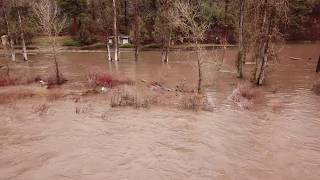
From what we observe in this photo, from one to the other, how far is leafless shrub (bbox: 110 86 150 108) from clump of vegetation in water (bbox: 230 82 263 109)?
5.60 m

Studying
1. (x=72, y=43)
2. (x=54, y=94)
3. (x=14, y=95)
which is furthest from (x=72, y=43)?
(x=14, y=95)

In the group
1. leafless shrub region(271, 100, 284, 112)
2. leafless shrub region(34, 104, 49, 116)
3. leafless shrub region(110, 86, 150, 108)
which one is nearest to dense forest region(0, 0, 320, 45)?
leafless shrub region(110, 86, 150, 108)

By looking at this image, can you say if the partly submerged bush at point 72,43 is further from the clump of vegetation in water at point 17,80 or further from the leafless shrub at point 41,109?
the leafless shrub at point 41,109

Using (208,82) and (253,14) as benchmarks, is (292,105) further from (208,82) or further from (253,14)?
(253,14)

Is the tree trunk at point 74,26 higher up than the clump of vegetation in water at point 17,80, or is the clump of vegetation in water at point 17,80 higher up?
the tree trunk at point 74,26

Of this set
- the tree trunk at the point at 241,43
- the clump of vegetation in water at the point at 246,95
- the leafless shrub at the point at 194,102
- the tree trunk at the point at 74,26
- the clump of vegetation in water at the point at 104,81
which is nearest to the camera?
the leafless shrub at the point at 194,102

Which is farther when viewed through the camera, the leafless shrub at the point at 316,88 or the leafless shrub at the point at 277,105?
→ the leafless shrub at the point at 316,88

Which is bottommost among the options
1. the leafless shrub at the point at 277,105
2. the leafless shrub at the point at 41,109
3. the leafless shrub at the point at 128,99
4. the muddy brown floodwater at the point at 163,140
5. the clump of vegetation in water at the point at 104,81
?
the muddy brown floodwater at the point at 163,140

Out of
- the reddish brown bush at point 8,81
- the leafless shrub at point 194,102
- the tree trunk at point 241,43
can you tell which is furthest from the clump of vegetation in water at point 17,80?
the tree trunk at point 241,43

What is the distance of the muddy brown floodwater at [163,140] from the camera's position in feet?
48.1

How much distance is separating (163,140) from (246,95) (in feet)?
33.4

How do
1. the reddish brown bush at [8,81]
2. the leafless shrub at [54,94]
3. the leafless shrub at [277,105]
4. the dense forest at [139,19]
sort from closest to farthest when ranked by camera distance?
1. the leafless shrub at [277,105]
2. the leafless shrub at [54,94]
3. the reddish brown bush at [8,81]
4. the dense forest at [139,19]

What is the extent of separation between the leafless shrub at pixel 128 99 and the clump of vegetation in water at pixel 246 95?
5599 mm

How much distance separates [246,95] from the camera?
26.3 m
